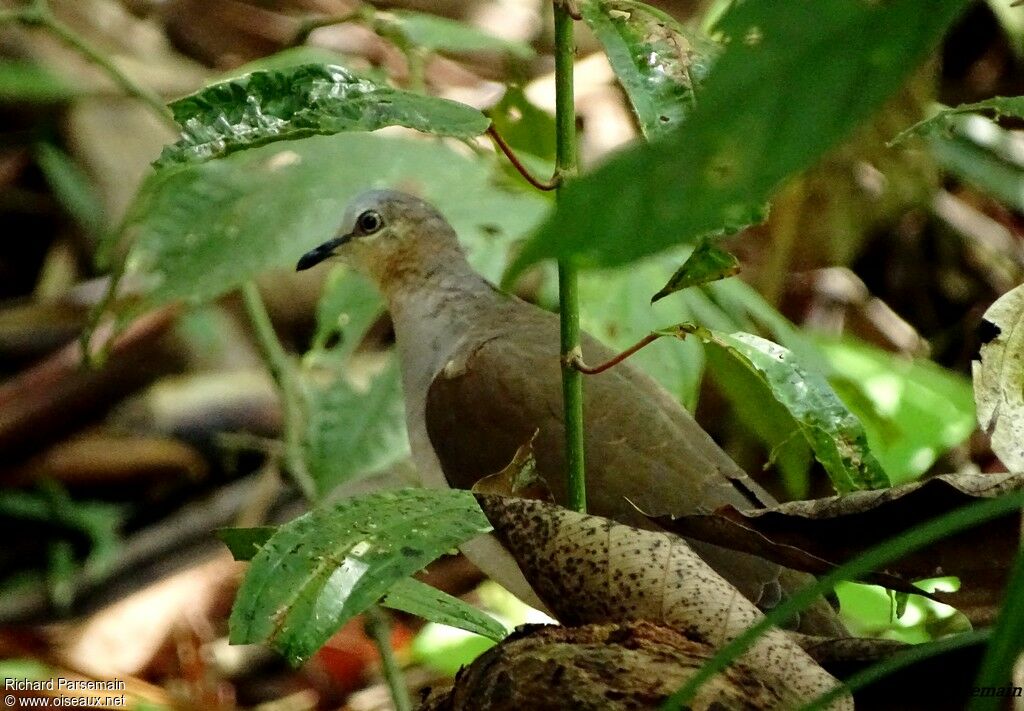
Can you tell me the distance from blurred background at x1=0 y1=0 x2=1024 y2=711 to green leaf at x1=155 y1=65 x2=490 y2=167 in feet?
2.09

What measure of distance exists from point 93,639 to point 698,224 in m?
2.83

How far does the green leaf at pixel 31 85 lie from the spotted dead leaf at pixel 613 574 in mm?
3750

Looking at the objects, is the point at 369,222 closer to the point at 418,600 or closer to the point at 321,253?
the point at 321,253

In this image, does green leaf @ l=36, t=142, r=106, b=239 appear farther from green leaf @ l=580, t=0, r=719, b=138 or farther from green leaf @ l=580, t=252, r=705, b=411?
green leaf @ l=580, t=0, r=719, b=138

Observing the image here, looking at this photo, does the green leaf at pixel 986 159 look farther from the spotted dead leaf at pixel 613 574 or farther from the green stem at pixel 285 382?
the spotted dead leaf at pixel 613 574

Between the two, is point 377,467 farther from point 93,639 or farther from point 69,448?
point 69,448

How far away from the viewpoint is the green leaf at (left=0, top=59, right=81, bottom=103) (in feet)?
14.2

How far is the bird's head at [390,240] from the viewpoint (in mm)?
2436

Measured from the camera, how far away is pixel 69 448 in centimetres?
371

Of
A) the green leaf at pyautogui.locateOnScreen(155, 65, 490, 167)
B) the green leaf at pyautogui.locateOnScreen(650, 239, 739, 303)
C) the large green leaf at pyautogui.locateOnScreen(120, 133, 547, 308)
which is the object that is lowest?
the large green leaf at pyautogui.locateOnScreen(120, 133, 547, 308)

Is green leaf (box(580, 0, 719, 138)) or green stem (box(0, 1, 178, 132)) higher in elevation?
green leaf (box(580, 0, 719, 138))

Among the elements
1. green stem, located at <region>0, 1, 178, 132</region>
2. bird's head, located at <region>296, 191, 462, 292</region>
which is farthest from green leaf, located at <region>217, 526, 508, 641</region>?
bird's head, located at <region>296, 191, 462, 292</region>

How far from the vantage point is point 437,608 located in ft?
3.86

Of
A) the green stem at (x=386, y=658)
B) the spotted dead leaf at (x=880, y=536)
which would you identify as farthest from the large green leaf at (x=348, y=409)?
the spotted dead leaf at (x=880, y=536)
